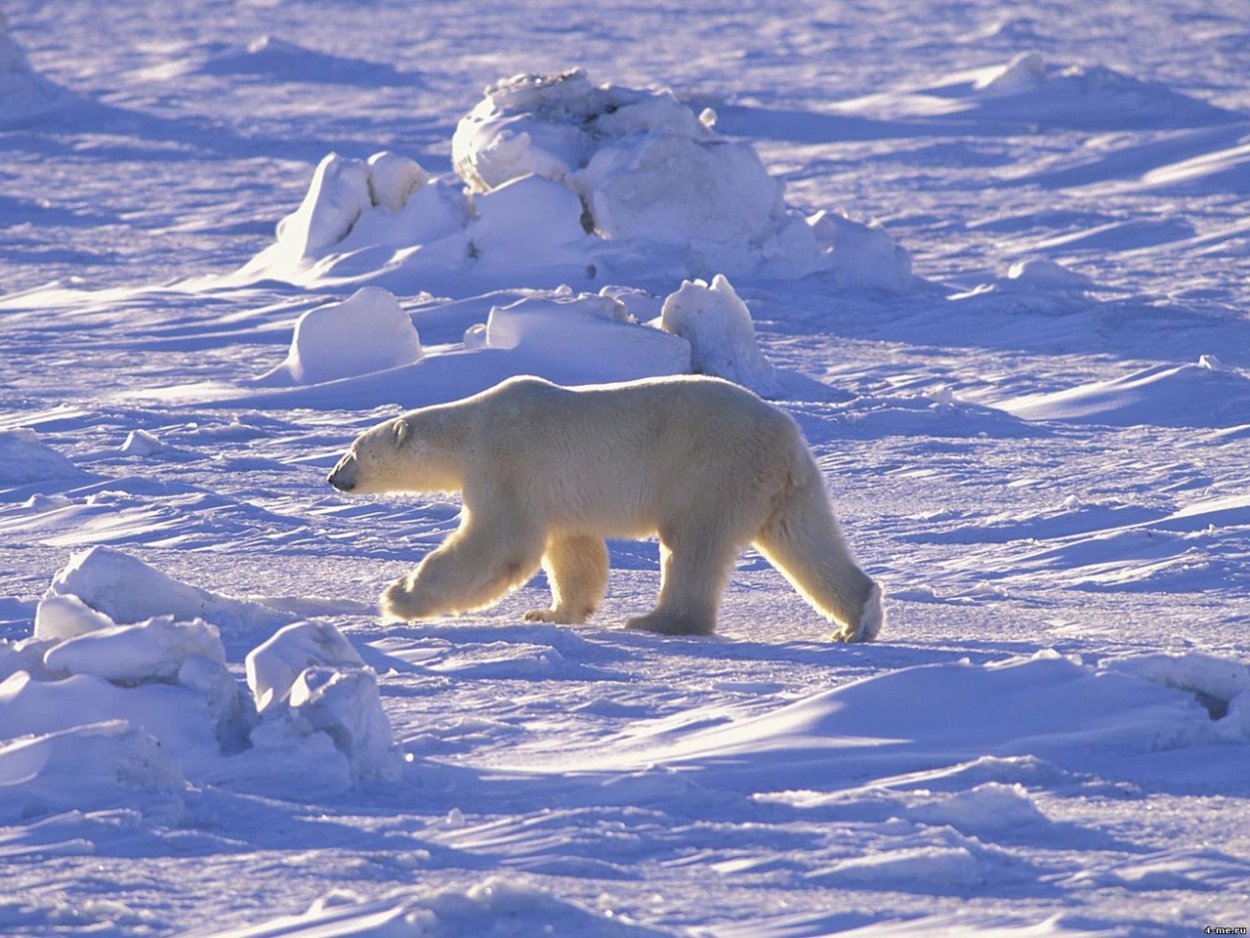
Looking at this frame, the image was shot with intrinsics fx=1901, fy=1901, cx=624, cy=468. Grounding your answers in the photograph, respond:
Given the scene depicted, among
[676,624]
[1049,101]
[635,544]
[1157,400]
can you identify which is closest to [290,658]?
[676,624]

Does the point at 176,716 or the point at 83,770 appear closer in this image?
the point at 83,770

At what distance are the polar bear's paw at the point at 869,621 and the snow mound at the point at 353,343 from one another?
519cm

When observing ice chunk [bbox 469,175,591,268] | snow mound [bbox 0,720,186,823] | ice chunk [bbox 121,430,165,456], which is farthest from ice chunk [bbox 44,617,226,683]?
ice chunk [bbox 469,175,591,268]

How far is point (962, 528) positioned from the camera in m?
7.65

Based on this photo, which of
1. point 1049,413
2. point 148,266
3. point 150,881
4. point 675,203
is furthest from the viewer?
point 148,266

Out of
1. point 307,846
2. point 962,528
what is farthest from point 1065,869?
point 962,528

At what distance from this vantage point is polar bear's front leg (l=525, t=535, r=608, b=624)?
5.95m

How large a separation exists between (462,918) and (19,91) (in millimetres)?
21834

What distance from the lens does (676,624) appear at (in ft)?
18.2

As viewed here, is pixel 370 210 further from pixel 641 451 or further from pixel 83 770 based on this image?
pixel 83 770

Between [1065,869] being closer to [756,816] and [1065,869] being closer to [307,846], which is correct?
[756,816]

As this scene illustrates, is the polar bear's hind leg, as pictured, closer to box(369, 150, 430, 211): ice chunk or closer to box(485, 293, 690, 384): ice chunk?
box(485, 293, 690, 384): ice chunk

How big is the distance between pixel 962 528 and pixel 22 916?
16.8ft

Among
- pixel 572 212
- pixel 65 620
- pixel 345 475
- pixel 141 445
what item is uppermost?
pixel 65 620
